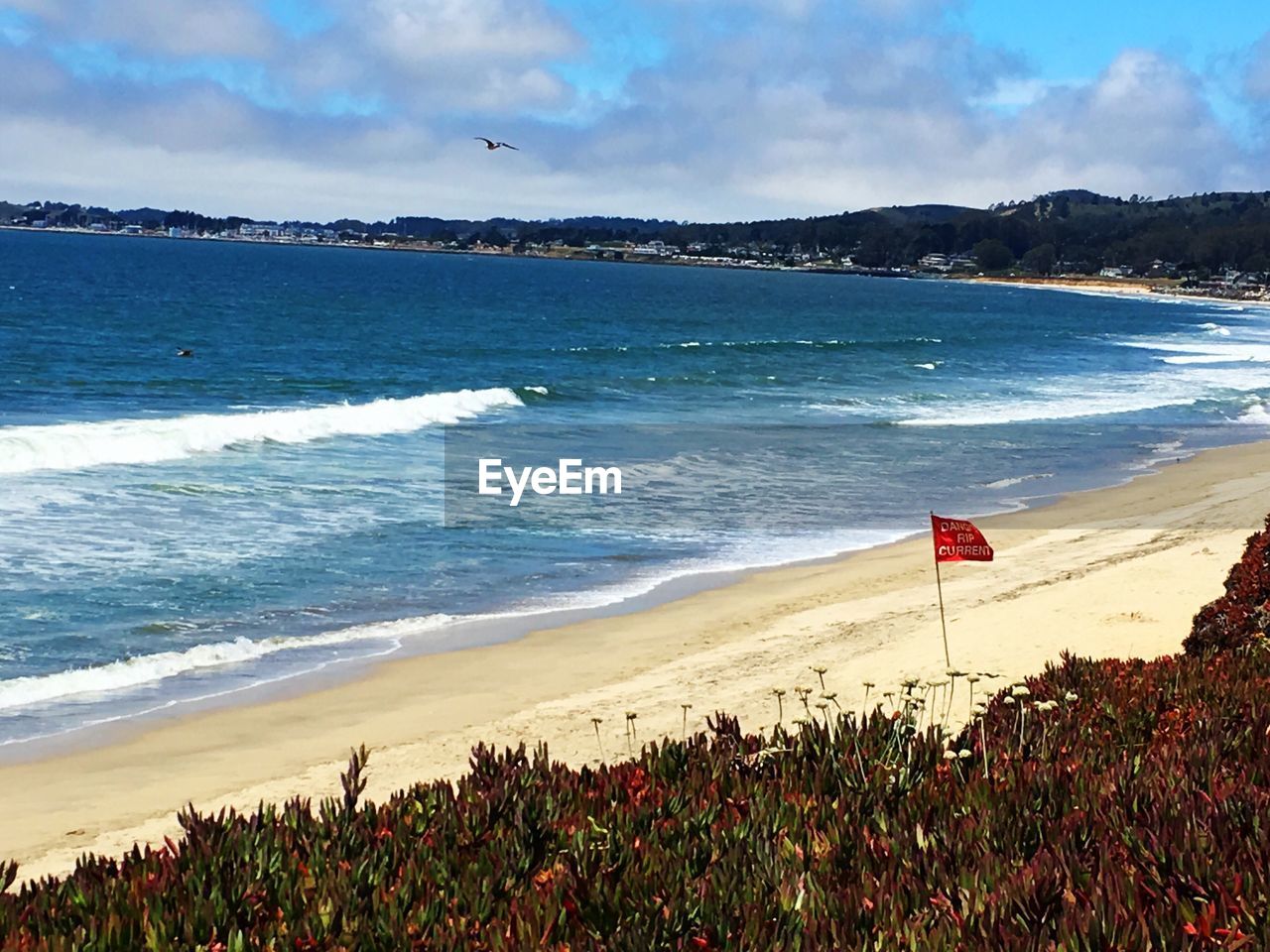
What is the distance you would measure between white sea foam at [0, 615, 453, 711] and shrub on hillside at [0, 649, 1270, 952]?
25.5ft

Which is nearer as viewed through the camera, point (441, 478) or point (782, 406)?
point (441, 478)

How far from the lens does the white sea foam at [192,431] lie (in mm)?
24828

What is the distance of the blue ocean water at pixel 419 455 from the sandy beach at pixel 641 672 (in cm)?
102

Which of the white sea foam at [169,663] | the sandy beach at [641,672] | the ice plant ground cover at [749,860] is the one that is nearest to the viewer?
the ice plant ground cover at [749,860]

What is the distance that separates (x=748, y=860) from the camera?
14.2 ft

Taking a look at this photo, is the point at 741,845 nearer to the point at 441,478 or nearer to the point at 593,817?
the point at 593,817

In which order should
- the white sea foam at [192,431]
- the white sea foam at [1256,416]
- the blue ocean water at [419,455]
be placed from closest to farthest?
the blue ocean water at [419,455] < the white sea foam at [192,431] < the white sea foam at [1256,416]

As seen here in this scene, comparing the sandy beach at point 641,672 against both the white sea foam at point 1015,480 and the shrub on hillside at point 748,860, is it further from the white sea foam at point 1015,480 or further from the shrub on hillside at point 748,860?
the white sea foam at point 1015,480

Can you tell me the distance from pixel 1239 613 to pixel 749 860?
653 centimetres

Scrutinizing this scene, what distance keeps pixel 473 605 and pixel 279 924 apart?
1164cm

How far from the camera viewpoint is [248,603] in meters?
15.0

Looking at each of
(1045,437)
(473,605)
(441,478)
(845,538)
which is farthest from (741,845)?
(1045,437)

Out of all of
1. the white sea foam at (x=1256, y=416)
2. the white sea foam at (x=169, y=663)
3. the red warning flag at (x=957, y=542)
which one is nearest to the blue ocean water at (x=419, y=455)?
the white sea foam at (x=169, y=663)

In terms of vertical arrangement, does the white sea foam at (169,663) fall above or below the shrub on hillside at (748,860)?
below
